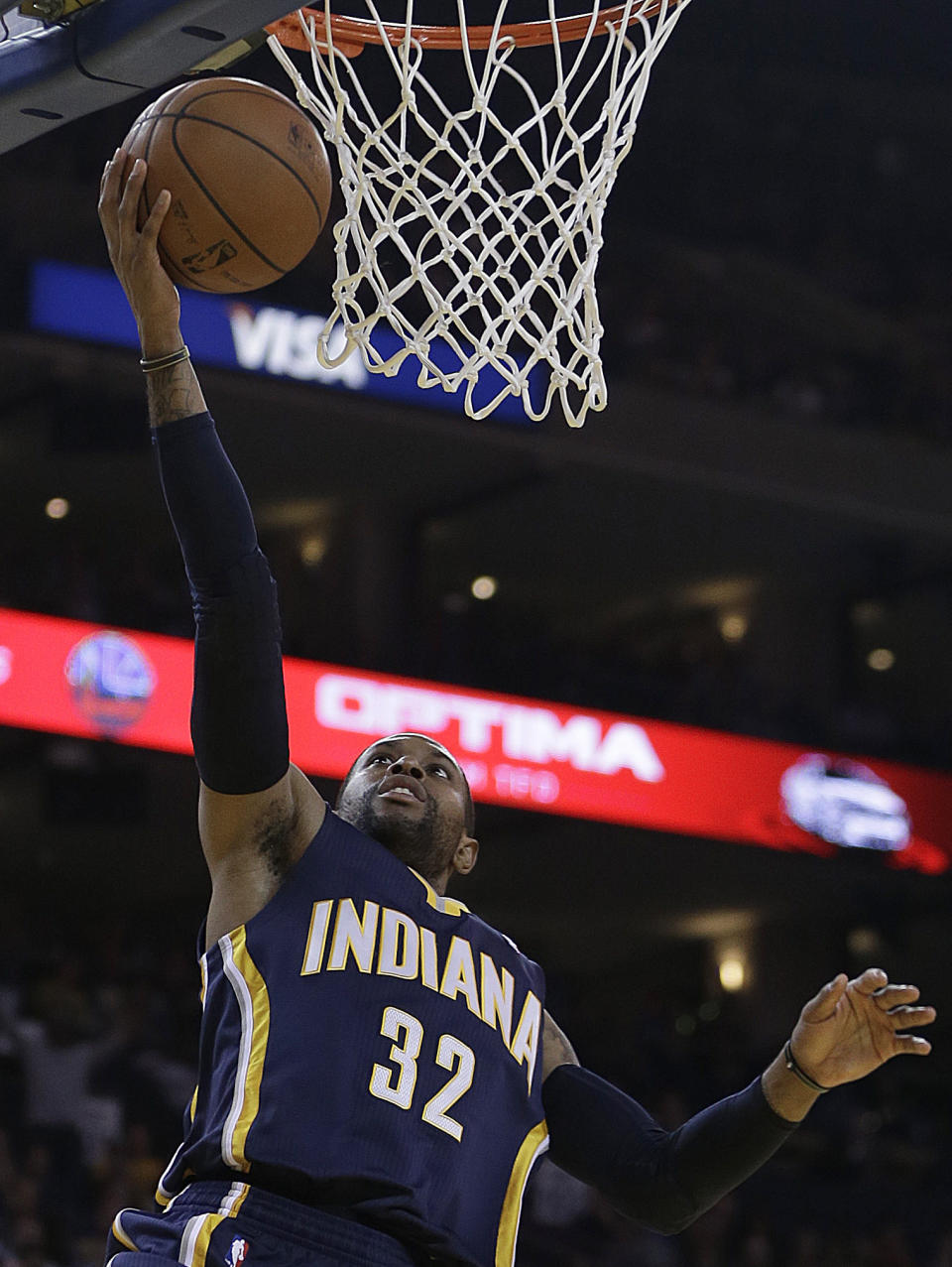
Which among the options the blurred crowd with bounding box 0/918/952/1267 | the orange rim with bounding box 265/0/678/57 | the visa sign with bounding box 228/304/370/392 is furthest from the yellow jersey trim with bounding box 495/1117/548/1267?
the visa sign with bounding box 228/304/370/392

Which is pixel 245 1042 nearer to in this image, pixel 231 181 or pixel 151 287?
pixel 151 287

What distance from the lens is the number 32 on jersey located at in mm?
2684

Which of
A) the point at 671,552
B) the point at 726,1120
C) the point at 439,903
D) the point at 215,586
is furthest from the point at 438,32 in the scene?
the point at 671,552

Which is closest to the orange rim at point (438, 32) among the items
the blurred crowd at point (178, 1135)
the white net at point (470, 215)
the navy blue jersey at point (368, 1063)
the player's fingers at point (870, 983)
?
the white net at point (470, 215)

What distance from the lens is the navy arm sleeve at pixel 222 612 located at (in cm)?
267

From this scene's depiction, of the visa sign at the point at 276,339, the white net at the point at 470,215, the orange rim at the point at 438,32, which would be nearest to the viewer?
the white net at the point at 470,215

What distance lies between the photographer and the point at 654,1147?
3.08 m

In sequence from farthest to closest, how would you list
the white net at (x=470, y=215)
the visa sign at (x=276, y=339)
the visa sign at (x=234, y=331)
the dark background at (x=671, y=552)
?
the dark background at (x=671, y=552), the visa sign at (x=276, y=339), the visa sign at (x=234, y=331), the white net at (x=470, y=215)

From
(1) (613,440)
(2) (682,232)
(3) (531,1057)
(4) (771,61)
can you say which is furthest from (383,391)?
(3) (531,1057)

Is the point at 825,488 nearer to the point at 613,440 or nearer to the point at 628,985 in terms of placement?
the point at 613,440

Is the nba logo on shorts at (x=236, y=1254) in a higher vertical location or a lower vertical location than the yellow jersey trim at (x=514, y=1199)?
higher

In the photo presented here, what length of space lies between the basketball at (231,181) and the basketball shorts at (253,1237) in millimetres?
1317

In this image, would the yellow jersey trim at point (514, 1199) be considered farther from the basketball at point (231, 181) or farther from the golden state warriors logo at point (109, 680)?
the golden state warriors logo at point (109, 680)

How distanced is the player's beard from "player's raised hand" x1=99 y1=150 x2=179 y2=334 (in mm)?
858
